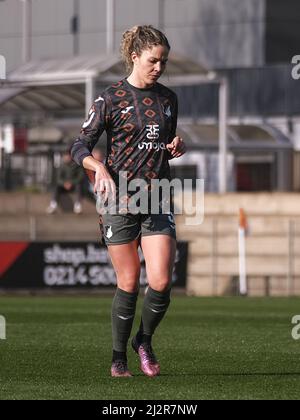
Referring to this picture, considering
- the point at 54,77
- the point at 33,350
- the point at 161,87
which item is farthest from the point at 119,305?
the point at 54,77

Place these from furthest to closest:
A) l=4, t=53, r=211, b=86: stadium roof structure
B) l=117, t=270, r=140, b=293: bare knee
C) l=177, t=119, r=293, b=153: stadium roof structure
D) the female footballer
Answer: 1. l=177, t=119, r=293, b=153: stadium roof structure
2. l=4, t=53, r=211, b=86: stadium roof structure
3. l=117, t=270, r=140, b=293: bare knee
4. the female footballer

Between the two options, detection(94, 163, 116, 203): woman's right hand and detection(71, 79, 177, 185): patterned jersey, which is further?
detection(71, 79, 177, 185): patterned jersey

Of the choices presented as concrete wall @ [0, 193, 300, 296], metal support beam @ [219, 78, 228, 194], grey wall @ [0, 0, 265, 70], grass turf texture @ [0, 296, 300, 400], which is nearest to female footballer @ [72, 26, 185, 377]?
grass turf texture @ [0, 296, 300, 400]

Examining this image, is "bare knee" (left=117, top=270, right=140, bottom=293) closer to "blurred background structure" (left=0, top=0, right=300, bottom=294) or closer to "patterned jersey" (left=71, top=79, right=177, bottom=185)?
"patterned jersey" (left=71, top=79, right=177, bottom=185)

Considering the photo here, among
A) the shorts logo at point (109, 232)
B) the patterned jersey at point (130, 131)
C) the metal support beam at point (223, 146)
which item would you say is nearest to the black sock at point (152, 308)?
the shorts logo at point (109, 232)

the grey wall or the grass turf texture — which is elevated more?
the grey wall

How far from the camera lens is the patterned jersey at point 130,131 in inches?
370

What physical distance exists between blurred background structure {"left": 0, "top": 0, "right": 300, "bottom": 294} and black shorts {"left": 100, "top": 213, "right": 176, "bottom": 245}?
1546 centimetres

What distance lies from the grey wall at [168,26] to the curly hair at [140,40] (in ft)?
107

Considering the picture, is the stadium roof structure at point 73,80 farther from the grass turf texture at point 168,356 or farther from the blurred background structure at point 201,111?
the grass turf texture at point 168,356

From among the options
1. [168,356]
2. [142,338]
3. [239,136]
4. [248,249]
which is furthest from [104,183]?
[239,136]

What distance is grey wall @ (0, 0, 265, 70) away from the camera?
42.1m

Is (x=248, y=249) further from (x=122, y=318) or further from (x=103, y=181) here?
(x=103, y=181)

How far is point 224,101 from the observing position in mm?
30250
